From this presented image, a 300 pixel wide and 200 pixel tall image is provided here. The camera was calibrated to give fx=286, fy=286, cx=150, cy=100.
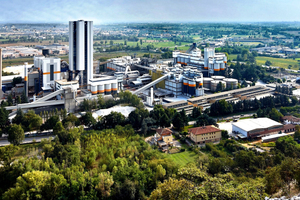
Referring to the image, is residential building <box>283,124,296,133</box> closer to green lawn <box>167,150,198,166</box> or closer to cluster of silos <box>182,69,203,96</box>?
green lawn <box>167,150,198,166</box>

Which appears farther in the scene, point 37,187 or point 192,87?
point 192,87

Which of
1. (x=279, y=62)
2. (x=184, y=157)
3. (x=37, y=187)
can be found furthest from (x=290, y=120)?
(x=279, y=62)

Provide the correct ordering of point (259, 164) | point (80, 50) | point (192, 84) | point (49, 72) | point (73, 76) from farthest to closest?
point (73, 76) < point (192, 84) < point (80, 50) < point (49, 72) < point (259, 164)

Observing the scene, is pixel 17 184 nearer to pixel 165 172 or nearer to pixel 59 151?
pixel 59 151

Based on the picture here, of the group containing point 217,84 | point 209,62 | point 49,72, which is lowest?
point 217,84

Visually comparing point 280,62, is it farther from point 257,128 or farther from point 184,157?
point 184,157

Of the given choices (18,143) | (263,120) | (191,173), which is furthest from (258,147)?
(18,143)

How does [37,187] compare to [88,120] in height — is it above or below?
below
